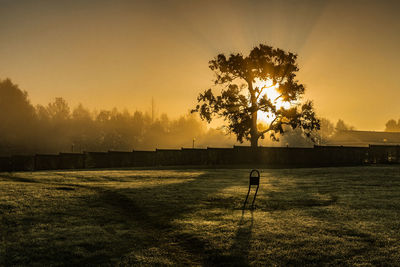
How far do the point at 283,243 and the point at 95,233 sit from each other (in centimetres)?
451

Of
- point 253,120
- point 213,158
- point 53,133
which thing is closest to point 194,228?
point 213,158

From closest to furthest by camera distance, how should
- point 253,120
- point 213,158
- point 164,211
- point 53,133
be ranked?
1. point 164,211
2. point 213,158
3. point 253,120
4. point 53,133

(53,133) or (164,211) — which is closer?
(164,211)

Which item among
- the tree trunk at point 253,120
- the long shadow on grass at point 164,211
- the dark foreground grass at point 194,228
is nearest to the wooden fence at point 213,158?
the tree trunk at point 253,120

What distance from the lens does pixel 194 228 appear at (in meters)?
9.25

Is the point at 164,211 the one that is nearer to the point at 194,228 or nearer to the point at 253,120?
the point at 194,228

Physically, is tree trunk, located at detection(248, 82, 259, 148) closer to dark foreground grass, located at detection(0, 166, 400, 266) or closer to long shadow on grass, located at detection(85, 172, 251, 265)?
long shadow on grass, located at detection(85, 172, 251, 265)


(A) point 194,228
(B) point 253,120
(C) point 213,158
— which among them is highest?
(B) point 253,120

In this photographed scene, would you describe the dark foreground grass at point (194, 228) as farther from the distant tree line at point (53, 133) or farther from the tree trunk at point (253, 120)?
the distant tree line at point (53, 133)

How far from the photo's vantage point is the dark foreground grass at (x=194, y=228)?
7.05 metres

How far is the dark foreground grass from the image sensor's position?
278 inches

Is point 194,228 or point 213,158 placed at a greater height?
point 213,158

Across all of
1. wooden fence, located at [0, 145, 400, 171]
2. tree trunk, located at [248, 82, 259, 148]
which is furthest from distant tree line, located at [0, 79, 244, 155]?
tree trunk, located at [248, 82, 259, 148]

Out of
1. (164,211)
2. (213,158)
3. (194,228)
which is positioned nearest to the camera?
(194,228)
